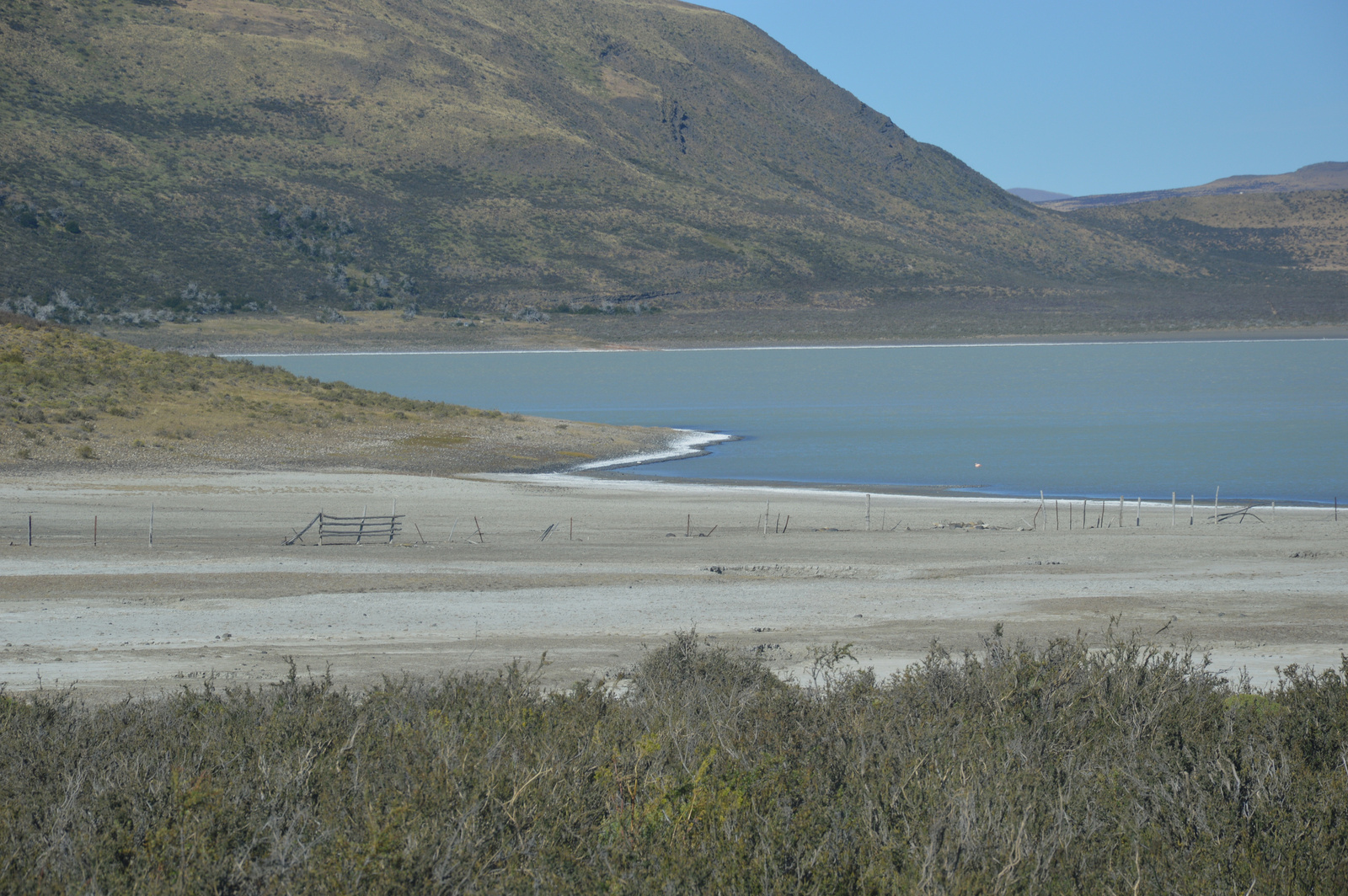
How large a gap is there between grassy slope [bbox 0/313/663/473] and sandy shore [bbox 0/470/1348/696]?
5.04 m

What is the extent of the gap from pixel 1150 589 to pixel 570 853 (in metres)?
12.7

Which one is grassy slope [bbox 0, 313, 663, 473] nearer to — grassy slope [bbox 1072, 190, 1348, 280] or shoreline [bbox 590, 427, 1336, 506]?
shoreline [bbox 590, 427, 1336, 506]

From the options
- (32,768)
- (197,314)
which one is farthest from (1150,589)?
(197,314)

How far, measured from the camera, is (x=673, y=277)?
378 ft

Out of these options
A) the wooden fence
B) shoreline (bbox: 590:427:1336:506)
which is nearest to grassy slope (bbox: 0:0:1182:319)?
shoreline (bbox: 590:427:1336:506)

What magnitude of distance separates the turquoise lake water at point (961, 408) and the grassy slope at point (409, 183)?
16.0m

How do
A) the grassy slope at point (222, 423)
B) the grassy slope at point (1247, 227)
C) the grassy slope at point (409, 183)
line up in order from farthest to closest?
the grassy slope at point (1247, 227) < the grassy slope at point (409, 183) < the grassy slope at point (222, 423)

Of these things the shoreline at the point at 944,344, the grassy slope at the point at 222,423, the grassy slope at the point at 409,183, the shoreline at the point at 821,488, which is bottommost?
the shoreline at the point at 821,488

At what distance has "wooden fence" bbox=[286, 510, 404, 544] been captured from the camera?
63.6ft

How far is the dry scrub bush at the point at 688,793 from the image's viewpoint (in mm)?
3814

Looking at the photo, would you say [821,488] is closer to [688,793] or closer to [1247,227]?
[688,793]

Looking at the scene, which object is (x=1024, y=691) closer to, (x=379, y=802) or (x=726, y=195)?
(x=379, y=802)

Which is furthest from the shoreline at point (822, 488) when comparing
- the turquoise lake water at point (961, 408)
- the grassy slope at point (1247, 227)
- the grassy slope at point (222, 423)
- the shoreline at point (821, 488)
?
the grassy slope at point (1247, 227)

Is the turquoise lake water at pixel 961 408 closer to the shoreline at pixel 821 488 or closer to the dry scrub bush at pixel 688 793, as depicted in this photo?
the shoreline at pixel 821 488
